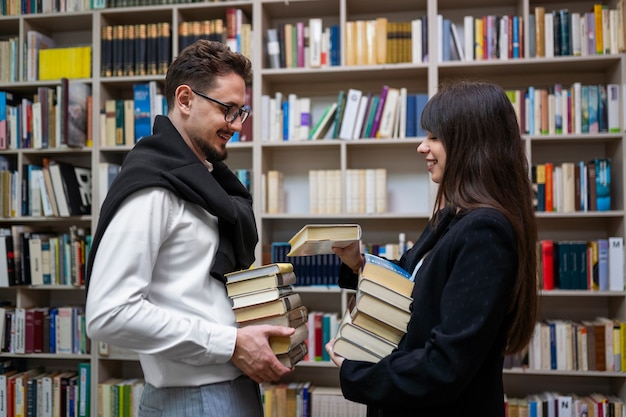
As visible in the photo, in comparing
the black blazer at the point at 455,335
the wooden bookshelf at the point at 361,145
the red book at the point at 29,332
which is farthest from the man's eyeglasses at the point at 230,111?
the red book at the point at 29,332

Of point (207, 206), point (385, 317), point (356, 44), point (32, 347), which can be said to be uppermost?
point (356, 44)

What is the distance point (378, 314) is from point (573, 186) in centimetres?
211

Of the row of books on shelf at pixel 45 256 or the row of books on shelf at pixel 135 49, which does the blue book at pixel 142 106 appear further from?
the row of books on shelf at pixel 45 256

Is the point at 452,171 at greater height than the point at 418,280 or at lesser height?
greater

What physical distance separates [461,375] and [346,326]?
27 centimetres

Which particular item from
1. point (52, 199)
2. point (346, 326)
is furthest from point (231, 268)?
point (52, 199)

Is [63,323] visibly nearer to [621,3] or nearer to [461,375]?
[461,375]

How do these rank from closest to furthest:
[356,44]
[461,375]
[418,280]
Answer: [461,375]
[418,280]
[356,44]

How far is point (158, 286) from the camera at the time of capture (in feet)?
4.15

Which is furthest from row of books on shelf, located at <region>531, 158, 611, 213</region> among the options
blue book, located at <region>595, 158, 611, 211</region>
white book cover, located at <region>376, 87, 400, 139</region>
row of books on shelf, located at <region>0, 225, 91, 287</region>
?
row of books on shelf, located at <region>0, 225, 91, 287</region>

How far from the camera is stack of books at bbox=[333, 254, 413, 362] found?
118 centimetres

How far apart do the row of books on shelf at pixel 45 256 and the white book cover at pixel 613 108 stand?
2.99 metres

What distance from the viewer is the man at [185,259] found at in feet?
3.80

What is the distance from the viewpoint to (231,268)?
138 centimetres
